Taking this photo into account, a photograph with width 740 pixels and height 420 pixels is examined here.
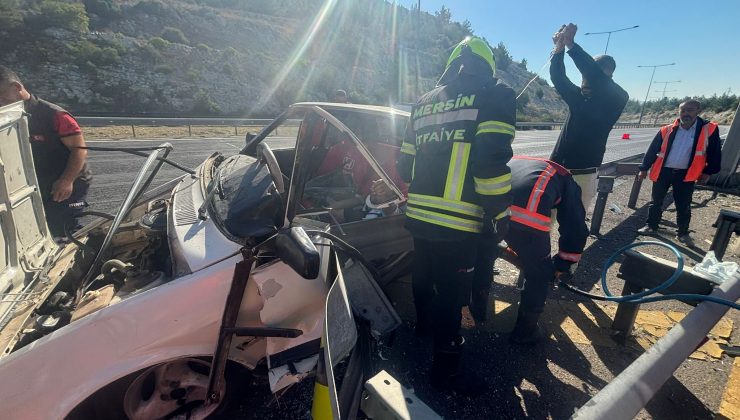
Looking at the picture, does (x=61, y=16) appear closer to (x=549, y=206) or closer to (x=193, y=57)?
(x=193, y=57)

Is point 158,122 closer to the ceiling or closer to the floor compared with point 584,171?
closer to the floor

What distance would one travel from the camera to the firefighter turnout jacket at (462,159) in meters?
1.99

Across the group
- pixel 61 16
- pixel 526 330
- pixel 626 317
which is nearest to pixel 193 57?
pixel 61 16

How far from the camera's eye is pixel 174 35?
4078 centimetres

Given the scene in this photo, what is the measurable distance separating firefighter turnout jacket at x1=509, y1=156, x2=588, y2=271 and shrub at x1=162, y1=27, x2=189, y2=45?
47.9 metres

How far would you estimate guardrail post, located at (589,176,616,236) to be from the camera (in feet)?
15.0

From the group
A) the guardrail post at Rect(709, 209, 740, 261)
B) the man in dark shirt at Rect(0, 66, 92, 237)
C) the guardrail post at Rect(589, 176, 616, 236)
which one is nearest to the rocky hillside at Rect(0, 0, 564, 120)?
the guardrail post at Rect(589, 176, 616, 236)

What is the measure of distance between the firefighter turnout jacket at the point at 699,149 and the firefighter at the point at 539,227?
3.42 metres

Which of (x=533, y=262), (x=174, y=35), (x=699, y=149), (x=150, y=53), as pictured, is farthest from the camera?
(x=174, y=35)

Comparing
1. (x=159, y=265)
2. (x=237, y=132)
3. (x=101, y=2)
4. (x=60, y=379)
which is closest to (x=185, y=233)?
(x=159, y=265)

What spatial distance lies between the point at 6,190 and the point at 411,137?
232 cm

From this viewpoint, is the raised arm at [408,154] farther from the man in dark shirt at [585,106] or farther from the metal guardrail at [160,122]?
the metal guardrail at [160,122]

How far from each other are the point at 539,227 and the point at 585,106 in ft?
7.02

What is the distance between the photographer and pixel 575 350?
2682 millimetres
